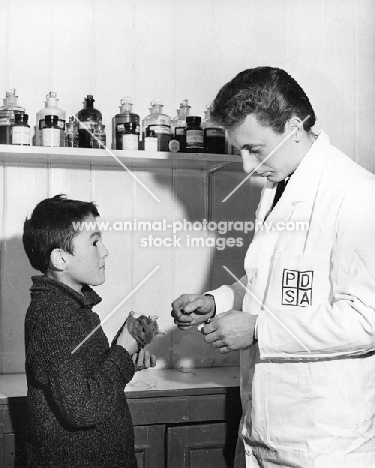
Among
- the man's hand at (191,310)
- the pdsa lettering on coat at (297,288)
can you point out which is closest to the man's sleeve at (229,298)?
the man's hand at (191,310)

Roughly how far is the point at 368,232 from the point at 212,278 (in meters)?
1.04

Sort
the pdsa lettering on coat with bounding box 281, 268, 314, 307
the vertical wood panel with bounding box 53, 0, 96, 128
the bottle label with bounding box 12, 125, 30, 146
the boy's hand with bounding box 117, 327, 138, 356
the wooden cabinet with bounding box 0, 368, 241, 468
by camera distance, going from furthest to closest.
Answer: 1. the vertical wood panel with bounding box 53, 0, 96, 128
2. the bottle label with bounding box 12, 125, 30, 146
3. the wooden cabinet with bounding box 0, 368, 241, 468
4. the boy's hand with bounding box 117, 327, 138, 356
5. the pdsa lettering on coat with bounding box 281, 268, 314, 307

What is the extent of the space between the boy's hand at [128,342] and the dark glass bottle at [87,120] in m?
0.72

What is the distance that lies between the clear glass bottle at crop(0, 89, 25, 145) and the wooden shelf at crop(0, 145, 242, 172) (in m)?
0.05

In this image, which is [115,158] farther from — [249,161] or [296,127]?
[296,127]

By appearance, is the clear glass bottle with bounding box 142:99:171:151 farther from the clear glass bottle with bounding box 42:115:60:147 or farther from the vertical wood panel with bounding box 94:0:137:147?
the clear glass bottle with bounding box 42:115:60:147

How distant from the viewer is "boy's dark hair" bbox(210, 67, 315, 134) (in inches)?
53.0

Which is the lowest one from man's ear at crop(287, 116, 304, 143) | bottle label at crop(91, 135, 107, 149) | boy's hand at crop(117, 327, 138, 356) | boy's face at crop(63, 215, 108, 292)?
boy's hand at crop(117, 327, 138, 356)

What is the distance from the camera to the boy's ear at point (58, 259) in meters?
1.40

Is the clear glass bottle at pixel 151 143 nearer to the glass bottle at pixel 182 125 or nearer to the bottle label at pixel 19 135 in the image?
the glass bottle at pixel 182 125

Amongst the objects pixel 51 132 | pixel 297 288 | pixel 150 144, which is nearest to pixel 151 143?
pixel 150 144

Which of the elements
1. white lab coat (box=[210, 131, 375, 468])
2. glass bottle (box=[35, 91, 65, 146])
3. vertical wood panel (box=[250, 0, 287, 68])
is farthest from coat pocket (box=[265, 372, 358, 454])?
vertical wood panel (box=[250, 0, 287, 68])

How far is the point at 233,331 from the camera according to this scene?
1.24 meters

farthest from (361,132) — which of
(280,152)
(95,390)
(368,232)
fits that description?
(95,390)
